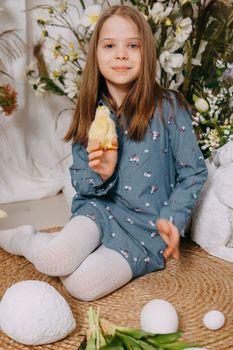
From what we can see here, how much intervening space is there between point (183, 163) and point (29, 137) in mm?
1037

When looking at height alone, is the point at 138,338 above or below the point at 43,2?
below

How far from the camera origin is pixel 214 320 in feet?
4.11

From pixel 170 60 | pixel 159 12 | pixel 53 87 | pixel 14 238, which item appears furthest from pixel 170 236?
pixel 53 87

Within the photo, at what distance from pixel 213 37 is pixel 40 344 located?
124 centimetres

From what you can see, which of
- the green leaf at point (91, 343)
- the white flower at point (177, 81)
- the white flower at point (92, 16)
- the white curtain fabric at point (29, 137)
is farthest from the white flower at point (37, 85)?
the green leaf at point (91, 343)

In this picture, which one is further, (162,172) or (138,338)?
(162,172)

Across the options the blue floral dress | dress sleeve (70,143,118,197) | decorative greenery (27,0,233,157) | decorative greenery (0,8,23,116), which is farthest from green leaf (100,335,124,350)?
decorative greenery (0,8,23,116)

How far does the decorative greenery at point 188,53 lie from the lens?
1.73m

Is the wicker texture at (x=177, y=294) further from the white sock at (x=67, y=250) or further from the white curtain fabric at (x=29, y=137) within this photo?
the white curtain fabric at (x=29, y=137)

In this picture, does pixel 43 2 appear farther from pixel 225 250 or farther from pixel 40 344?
pixel 40 344

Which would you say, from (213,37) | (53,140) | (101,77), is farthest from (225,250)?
(53,140)

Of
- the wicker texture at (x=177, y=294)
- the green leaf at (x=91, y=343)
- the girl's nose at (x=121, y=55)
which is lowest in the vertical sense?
the wicker texture at (x=177, y=294)

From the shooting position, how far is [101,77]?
5.09 ft

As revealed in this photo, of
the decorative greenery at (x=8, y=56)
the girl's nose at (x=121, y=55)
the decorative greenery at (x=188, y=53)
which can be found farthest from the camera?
the decorative greenery at (x=8, y=56)
